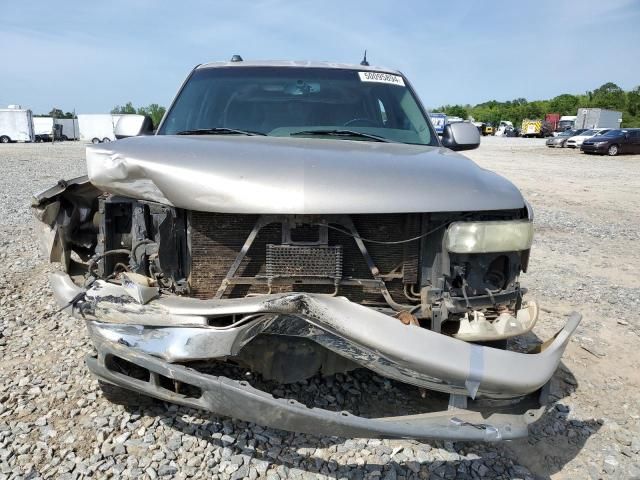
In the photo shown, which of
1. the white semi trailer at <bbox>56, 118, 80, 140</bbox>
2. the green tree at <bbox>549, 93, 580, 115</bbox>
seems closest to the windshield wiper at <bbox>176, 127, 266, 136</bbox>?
the white semi trailer at <bbox>56, 118, 80, 140</bbox>

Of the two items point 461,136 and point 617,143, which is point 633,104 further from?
point 461,136

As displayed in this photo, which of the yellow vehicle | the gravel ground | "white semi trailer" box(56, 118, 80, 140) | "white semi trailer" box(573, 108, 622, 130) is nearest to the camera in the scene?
the gravel ground

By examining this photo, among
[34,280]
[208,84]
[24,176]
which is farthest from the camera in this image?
[24,176]

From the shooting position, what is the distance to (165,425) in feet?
9.12

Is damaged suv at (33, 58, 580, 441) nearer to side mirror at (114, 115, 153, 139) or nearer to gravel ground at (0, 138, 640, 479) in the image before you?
gravel ground at (0, 138, 640, 479)

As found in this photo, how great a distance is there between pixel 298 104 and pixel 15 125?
1822 inches

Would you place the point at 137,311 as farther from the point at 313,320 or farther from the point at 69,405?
the point at 69,405

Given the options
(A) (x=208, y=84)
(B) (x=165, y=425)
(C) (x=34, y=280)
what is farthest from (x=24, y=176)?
(B) (x=165, y=425)

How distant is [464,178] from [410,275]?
532 mm

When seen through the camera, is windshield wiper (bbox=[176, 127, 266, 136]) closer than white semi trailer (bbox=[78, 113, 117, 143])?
Yes

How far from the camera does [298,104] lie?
378 centimetres

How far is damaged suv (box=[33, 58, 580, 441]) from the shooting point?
2.14 m

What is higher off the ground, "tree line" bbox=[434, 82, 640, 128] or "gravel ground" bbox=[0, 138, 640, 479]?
"tree line" bbox=[434, 82, 640, 128]

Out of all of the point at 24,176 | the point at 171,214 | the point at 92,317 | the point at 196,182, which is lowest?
the point at 24,176
